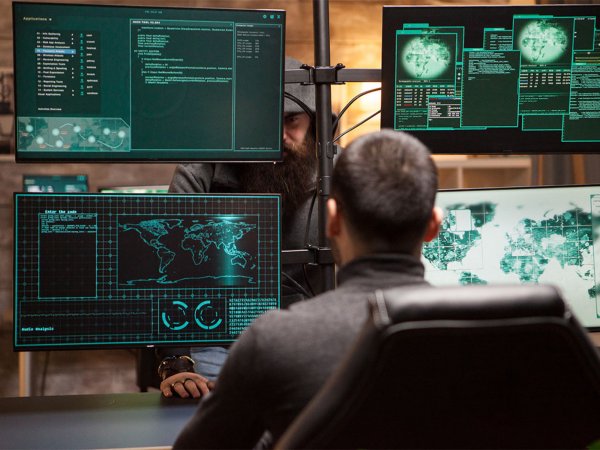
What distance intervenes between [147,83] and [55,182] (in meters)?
2.74

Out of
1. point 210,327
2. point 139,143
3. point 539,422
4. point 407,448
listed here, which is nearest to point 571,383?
point 539,422

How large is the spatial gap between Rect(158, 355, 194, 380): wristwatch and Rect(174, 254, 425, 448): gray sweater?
75cm

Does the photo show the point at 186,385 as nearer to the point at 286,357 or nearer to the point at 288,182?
the point at 288,182

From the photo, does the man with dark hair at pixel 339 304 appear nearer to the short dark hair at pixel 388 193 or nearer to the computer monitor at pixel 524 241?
the short dark hair at pixel 388 193

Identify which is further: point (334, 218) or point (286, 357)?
point (334, 218)

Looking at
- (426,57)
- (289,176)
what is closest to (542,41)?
(426,57)

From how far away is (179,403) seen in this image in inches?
67.9

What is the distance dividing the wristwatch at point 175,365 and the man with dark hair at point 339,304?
70 cm

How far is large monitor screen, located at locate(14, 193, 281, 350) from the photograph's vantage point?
5.58 ft

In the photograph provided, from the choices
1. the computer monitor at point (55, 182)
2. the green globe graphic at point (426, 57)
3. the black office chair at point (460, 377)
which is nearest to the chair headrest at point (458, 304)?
the black office chair at point (460, 377)

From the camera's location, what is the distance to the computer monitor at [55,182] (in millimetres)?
4262

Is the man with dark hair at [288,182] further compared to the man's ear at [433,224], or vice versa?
the man with dark hair at [288,182]

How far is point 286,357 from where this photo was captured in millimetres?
930

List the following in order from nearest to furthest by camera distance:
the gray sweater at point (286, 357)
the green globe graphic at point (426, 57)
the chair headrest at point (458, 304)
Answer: the chair headrest at point (458, 304), the gray sweater at point (286, 357), the green globe graphic at point (426, 57)
